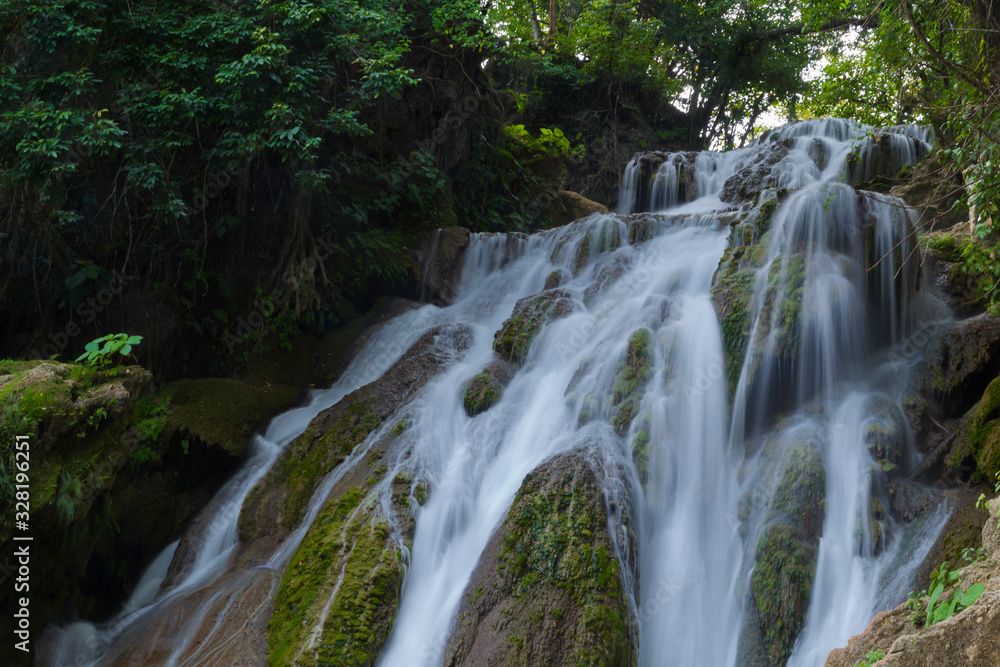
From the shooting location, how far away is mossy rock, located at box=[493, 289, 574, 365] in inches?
284

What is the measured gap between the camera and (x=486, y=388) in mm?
6660

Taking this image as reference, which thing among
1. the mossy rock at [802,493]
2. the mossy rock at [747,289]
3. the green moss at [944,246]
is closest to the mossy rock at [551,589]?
the mossy rock at [802,493]

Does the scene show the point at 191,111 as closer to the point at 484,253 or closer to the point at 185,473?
the point at 185,473

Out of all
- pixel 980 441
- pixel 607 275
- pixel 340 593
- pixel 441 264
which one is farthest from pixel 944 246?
pixel 340 593

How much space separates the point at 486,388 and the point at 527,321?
122 centimetres

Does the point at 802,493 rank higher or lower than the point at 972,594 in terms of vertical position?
higher

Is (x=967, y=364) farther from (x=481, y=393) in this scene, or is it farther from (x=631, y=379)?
(x=481, y=393)

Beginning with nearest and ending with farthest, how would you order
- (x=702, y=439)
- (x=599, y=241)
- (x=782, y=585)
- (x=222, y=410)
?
(x=782, y=585)
(x=702, y=439)
(x=222, y=410)
(x=599, y=241)

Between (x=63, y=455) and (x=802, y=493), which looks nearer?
(x=802, y=493)

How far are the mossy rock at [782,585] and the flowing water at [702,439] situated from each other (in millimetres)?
55

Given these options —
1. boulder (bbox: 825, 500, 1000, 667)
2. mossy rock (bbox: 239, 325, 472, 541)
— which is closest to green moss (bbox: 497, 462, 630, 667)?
boulder (bbox: 825, 500, 1000, 667)

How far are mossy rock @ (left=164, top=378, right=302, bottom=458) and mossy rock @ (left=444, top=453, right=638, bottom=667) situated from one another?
3.56 m

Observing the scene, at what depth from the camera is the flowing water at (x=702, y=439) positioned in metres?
4.39

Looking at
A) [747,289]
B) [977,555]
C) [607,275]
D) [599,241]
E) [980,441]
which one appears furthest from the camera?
[599,241]
